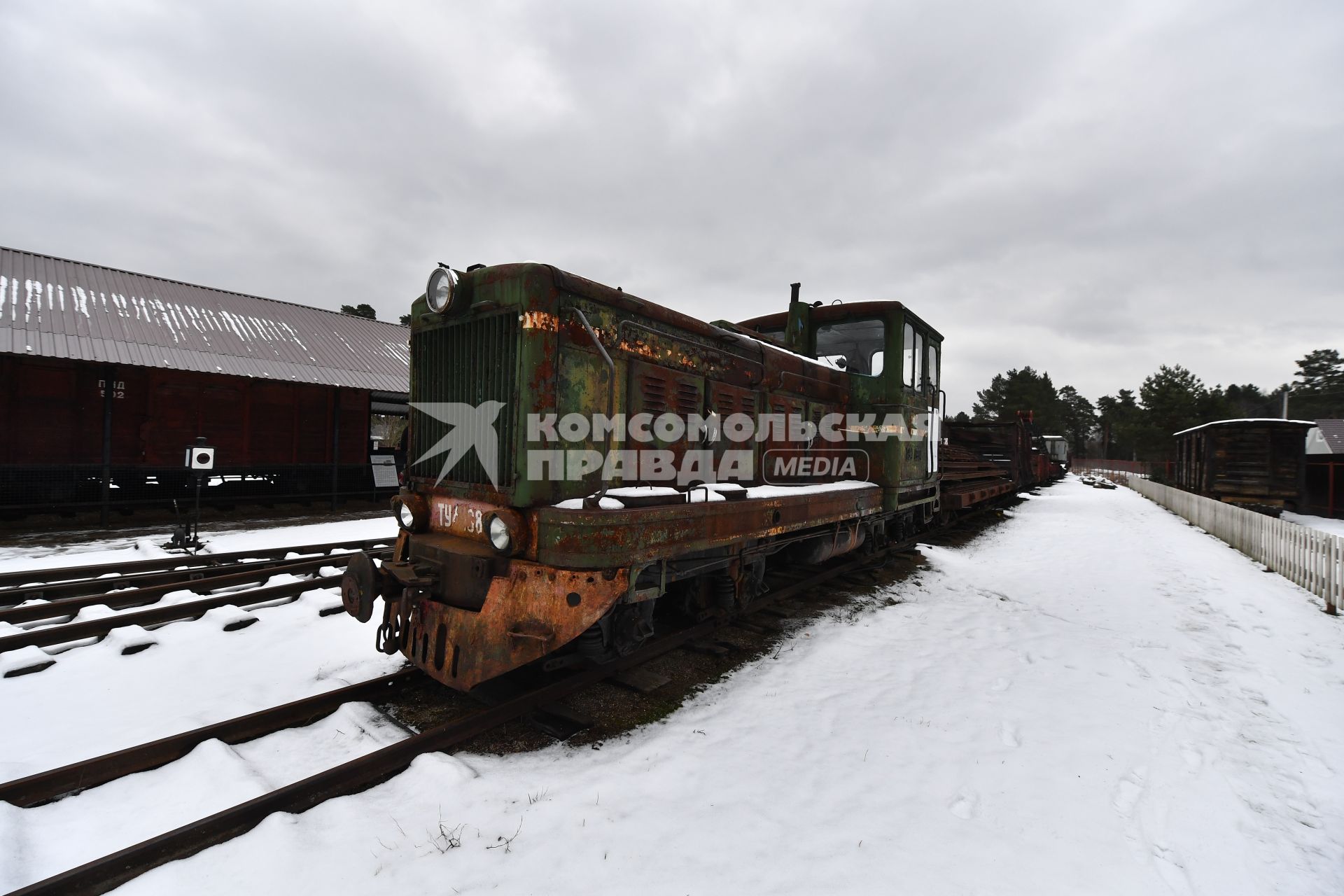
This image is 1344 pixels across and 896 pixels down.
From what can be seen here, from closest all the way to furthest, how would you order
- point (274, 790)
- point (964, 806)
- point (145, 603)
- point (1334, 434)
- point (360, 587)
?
1. point (274, 790)
2. point (964, 806)
3. point (360, 587)
4. point (145, 603)
5. point (1334, 434)

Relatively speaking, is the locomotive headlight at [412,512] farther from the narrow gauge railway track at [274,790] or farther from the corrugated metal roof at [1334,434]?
the corrugated metal roof at [1334,434]

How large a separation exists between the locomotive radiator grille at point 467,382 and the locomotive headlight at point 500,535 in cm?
30

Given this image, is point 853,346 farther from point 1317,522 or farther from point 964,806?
point 1317,522

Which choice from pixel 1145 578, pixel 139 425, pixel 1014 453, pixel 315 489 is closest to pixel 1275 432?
pixel 1014 453

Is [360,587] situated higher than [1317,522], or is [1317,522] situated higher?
[360,587]

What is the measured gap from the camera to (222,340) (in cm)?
1241

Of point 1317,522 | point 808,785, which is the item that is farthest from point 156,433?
point 1317,522

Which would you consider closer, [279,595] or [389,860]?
[389,860]

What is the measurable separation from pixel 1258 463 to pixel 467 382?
838 inches

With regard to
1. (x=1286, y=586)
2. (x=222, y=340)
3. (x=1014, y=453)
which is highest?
(x=222, y=340)

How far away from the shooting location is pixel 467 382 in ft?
12.8

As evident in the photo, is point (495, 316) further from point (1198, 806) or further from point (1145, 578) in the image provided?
point (1145, 578)

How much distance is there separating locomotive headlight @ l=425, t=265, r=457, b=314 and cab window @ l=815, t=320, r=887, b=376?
4.53 m

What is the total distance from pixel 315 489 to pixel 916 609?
13.8 meters
